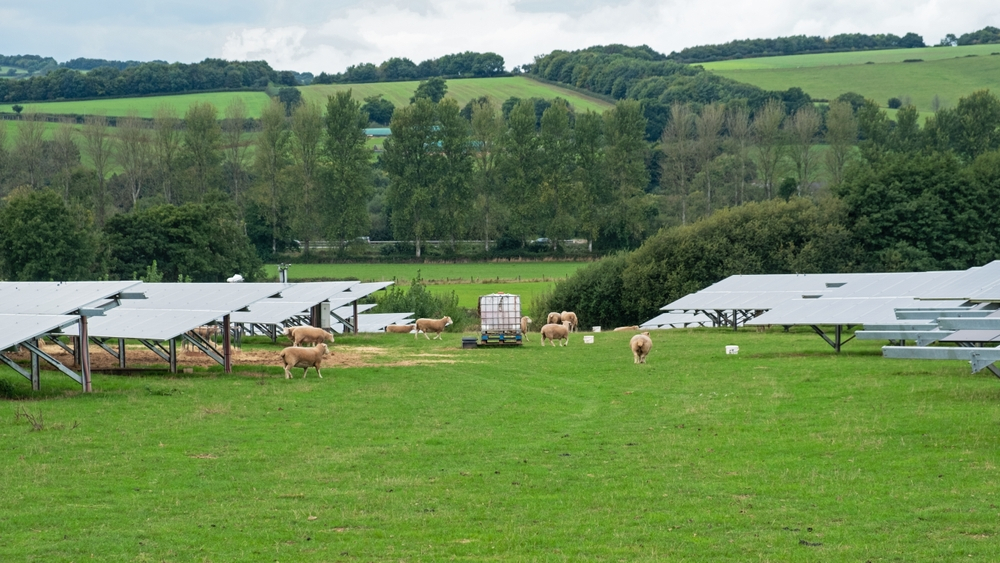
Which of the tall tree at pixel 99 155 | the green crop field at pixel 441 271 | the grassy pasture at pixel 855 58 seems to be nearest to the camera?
the green crop field at pixel 441 271

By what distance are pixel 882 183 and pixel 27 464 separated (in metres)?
60.3

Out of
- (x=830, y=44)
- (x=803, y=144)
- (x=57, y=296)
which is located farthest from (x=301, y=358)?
(x=830, y=44)

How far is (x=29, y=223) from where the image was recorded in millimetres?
69812

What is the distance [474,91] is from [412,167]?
210ft

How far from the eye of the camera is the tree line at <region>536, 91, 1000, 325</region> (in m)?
61.9

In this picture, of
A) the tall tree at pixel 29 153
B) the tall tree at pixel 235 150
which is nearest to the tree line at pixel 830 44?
the tall tree at pixel 235 150

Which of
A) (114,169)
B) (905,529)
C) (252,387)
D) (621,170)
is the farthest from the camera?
(114,169)

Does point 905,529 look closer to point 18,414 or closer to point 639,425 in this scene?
point 639,425

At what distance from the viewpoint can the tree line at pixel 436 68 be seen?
18875cm

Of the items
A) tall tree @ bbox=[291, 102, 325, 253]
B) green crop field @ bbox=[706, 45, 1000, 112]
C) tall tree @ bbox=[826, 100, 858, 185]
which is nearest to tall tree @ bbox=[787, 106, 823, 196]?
tall tree @ bbox=[826, 100, 858, 185]

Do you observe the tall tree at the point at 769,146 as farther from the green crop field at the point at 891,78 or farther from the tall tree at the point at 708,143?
the green crop field at the point at 891,78

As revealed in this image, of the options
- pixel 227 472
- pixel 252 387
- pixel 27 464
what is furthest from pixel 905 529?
pixel 252 387

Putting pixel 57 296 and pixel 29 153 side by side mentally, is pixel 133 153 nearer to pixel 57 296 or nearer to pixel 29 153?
pixel 29 153

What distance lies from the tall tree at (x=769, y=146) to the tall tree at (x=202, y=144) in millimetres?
49081
